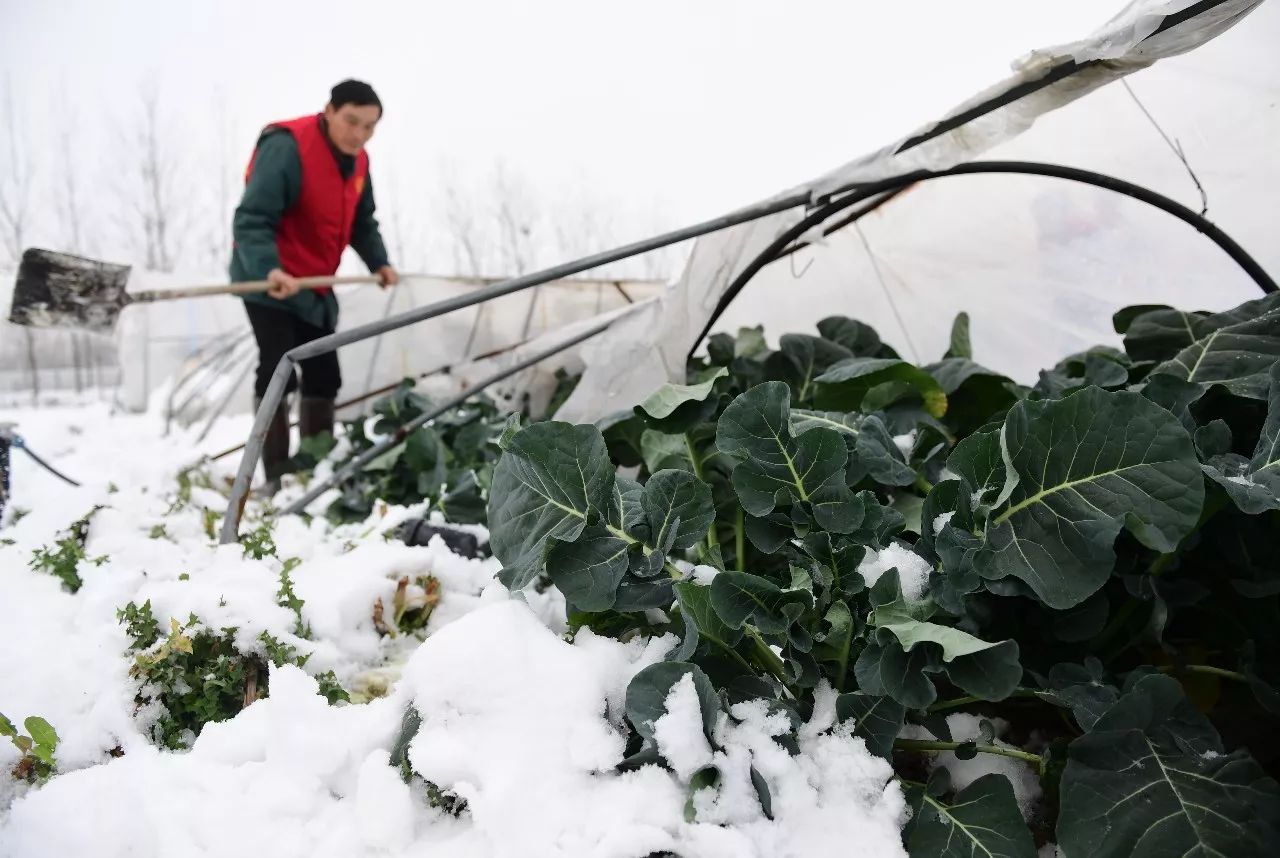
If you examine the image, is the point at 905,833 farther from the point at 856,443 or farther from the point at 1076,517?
the point at 856,443

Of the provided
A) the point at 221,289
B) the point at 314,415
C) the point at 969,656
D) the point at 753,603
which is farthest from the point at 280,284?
the point at 969,656

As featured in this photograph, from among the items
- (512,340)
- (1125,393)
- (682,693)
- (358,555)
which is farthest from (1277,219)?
(512,340)

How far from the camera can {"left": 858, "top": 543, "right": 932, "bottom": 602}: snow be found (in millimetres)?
989

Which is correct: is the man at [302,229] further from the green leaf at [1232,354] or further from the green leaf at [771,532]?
the green leaf at [1232,354]

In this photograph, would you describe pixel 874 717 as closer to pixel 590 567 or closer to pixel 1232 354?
pixel 590 567

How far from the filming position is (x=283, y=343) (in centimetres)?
314

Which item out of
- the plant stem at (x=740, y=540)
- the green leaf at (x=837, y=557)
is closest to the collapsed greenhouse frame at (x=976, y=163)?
the plant stem at (x=740, y=540)

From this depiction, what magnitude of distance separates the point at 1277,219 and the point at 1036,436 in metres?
1.52

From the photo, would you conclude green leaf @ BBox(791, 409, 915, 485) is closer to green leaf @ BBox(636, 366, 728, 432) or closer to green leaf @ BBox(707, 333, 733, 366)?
green leaf @ BBox(636, 366, 728, 432)

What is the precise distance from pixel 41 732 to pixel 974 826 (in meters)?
1.19

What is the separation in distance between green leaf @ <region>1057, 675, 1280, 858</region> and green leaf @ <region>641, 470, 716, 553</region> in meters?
0.52

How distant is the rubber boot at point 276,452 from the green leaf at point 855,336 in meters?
2.24

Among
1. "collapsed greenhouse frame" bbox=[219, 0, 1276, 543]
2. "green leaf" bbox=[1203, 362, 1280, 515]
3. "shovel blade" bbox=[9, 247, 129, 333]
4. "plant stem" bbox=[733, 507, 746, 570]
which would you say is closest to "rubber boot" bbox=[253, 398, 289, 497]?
"shovel blade" bbox=[9, 247, 129, 333]

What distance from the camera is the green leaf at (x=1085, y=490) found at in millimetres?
838
